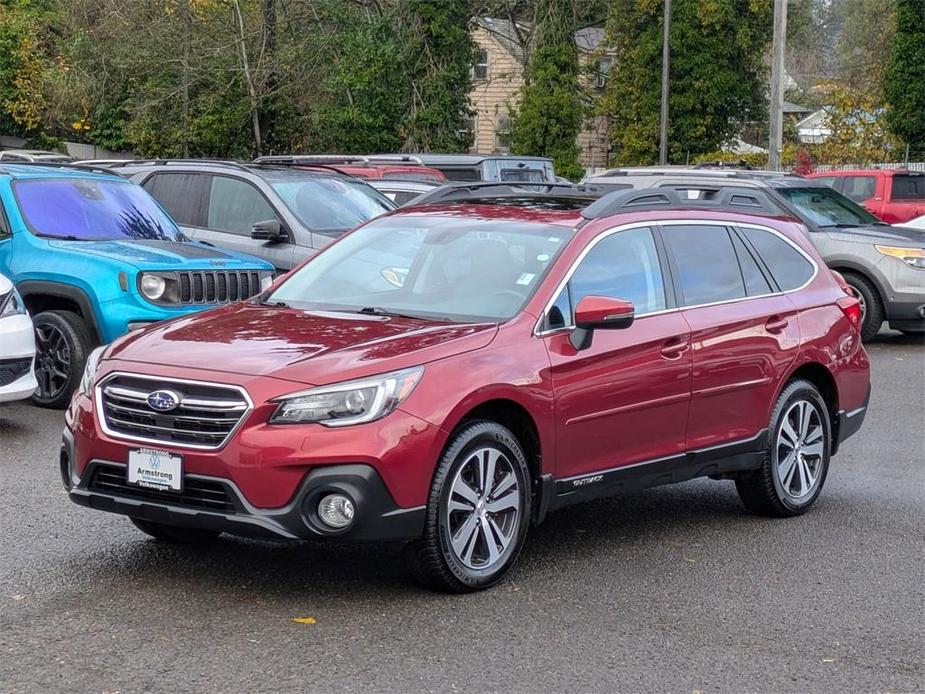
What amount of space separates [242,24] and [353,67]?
329 centimetres

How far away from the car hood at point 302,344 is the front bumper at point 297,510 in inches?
16.5

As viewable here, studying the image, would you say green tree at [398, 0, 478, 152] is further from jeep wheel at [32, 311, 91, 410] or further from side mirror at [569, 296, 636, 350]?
side mirror at [569, 296, 636, 350]

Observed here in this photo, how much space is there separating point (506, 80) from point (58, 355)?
39446mm

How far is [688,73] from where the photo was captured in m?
48.4

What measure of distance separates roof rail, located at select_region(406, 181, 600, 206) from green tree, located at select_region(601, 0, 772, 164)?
133ft

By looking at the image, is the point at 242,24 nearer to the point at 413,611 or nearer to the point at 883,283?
the point at 883,283

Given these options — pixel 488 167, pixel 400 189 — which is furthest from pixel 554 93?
pixel 400 189

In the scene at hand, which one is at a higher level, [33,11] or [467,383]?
[33,11]

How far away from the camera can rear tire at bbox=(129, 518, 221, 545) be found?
680cm

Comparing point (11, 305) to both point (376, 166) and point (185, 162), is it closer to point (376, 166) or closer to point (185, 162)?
point (185, 162)

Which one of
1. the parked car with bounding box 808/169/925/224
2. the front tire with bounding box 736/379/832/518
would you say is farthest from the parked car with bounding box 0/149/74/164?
the parked car with bounding box 808/169/925/224

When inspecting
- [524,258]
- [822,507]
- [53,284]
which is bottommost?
[822,507]

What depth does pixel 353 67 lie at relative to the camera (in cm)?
4100

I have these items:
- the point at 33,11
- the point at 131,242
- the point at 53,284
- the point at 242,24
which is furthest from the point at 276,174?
the point at 33,11
